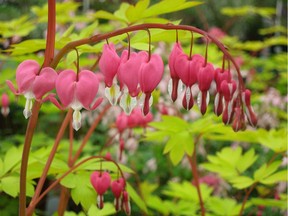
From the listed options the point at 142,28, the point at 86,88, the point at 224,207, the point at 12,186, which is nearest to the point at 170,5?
the point at 142,28

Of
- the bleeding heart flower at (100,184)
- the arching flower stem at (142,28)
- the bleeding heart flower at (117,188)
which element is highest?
the arching flower stem at (142,28)

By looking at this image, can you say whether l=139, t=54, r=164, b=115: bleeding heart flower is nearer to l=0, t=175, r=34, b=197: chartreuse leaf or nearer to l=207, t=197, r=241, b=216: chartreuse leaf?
l=0, t=175, r=34, b=197: chartreuse leaf

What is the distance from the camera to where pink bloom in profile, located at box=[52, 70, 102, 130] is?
997mm

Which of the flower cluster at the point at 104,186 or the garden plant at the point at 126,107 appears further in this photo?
the flower cluster at the point at 104,186

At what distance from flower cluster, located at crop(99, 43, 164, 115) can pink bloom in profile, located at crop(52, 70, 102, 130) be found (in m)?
0.04

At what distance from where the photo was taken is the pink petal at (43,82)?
3.27 feet

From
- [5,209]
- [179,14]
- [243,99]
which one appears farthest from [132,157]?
[179,14]

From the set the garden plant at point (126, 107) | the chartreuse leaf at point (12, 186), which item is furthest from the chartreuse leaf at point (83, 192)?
the chartreuse leaf at point (12, 186)

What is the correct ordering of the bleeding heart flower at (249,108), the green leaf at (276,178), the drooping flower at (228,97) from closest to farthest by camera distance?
the drooping flower at (228,97) < the bleeding heart flower at (249,108) < the green leaf at (276,178)

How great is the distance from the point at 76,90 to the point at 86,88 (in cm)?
2

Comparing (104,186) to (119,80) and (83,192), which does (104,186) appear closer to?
(83,192)

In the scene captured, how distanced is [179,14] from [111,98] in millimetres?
10315

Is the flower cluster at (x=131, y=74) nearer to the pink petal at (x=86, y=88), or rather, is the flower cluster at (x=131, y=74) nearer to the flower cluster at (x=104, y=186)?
the pink petal at (x=86, y=88)

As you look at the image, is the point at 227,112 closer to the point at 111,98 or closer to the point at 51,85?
the point at 111,98
